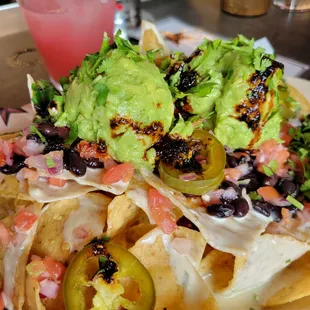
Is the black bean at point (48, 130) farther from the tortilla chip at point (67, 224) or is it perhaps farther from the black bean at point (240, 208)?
the black bean at point (240, 208)

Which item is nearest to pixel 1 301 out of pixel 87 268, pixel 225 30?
pixel 87 268

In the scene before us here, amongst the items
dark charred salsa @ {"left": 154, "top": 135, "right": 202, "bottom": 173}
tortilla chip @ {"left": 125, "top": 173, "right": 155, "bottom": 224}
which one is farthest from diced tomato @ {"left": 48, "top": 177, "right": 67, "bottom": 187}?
dark charred salsa @ {"left": 154, "top": 135, "right": 202, "bottom": 173}

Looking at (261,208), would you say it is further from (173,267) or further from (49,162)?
(49,162)

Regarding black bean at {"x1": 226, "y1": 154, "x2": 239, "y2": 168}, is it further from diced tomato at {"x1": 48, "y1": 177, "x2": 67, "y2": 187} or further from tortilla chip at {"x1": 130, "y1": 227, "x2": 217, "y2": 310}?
diced tomato at {"x1": 48, "y1": 177, "x2": 67, "y2": 187}

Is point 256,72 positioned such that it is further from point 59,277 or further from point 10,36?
point 10,36

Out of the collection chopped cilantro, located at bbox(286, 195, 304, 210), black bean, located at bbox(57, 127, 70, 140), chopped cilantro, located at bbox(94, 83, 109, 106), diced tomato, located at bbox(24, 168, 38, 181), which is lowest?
chopped cilantro, located at bbox(286, 195, 304, 210)

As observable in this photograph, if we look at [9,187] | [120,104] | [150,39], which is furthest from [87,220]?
[150,39]
